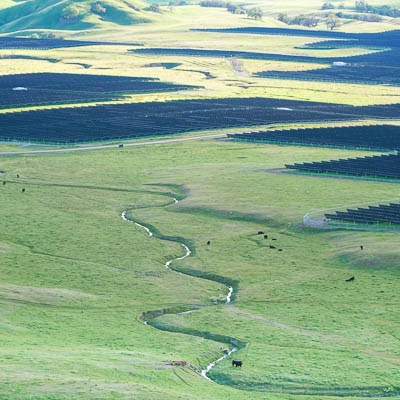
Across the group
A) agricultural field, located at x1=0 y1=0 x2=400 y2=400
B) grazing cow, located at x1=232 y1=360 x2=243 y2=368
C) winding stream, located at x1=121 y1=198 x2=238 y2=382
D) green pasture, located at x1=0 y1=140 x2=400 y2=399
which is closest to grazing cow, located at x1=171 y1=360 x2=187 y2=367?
agricultural field, located at x1=0 y1=0 x2=400 y2=400

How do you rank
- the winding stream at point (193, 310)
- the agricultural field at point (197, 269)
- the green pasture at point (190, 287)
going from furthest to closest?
the winding stream at point (193, 310) < the agricultural field at point (197, 269) < the green pasture at point (190, 287)

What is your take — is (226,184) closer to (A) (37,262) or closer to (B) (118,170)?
(B) (118,170)

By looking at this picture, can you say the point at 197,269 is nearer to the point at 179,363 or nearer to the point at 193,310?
the point at 193,310

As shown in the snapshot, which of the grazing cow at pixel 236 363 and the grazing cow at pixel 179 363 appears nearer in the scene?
the grazing cow at pixel 179 363

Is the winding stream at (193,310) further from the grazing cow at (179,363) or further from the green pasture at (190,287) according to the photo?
the grazing cow at (179,363)

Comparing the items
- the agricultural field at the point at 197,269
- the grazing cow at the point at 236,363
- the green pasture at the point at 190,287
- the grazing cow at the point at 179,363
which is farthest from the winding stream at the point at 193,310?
the grazing cow at the point at 236,363

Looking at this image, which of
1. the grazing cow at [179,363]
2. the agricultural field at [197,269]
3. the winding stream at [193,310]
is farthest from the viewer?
the winding stream at [193,310]

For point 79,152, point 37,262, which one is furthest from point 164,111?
point 37,262

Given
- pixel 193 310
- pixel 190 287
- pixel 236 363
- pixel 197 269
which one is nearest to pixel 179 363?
pixel 236 363
